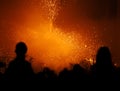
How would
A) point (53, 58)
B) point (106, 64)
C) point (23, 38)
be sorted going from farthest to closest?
point (23, 38) → point (53, 58) → point (106, 64)

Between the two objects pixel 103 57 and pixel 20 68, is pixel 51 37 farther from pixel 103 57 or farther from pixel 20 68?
pixel 103 57

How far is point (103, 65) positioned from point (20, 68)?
1.56m

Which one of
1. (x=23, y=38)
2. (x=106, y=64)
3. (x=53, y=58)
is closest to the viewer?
(x=106, y=64)

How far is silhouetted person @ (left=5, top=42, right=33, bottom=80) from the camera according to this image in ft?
23.7

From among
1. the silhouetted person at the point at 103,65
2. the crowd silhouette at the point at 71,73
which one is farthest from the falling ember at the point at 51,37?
the silhouetted person at the point at 103,65

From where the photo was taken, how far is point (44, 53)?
17.6 m

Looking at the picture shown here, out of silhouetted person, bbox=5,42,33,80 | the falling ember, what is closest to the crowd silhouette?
silhouetted person, bbox=5,42,33,80

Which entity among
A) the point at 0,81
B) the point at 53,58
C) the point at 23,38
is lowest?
the point at 0,81

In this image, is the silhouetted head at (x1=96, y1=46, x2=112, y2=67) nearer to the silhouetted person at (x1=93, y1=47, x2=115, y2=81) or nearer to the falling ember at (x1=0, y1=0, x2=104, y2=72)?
the silhouetted person at (x1=93, y1=47, x2=115, y2=81)

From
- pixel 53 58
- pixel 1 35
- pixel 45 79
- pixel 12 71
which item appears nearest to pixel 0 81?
pixel 12 71

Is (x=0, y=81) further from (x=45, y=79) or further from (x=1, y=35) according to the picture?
(x=1, y=35)

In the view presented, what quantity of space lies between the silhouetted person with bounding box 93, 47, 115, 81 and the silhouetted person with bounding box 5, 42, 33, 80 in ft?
4.18

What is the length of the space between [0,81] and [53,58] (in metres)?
10.2

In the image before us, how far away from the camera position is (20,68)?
7312mm
